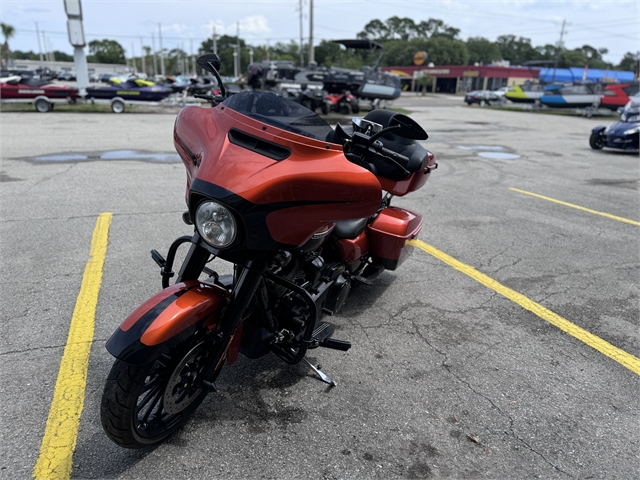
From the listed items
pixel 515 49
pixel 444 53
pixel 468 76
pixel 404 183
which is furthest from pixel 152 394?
pixel 515 49

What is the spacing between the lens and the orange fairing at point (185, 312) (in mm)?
2113

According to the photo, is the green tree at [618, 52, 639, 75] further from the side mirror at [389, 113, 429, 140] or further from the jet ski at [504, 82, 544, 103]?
the side mirror at [389, 113, 429, 140]

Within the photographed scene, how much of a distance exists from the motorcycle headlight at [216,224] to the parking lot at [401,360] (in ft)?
3.58

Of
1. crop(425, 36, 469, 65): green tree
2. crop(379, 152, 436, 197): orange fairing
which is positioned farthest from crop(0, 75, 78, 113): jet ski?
crop(425, 36, 469, 65): green tree

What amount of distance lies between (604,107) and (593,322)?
31656mm

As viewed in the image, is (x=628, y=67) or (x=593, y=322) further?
(x=628, y=67)

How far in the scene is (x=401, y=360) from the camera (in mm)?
3230

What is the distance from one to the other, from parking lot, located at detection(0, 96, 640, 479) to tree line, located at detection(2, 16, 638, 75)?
8049cm

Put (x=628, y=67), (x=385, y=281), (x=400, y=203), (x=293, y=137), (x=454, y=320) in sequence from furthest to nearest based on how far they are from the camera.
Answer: (x=628, y=67) → (x=400, y=203) → (x=385, y=281) → (x=454, y=320) → (x=293, y=137)

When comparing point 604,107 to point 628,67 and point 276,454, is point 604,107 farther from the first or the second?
point 628,67

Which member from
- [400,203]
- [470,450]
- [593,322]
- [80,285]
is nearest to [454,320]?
[593,322]

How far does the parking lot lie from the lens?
7.79ft

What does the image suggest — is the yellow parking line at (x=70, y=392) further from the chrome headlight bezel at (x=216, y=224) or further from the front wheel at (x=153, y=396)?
the chrome headlight bezel at (x=216, y=224)

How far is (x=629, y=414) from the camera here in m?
2.78
